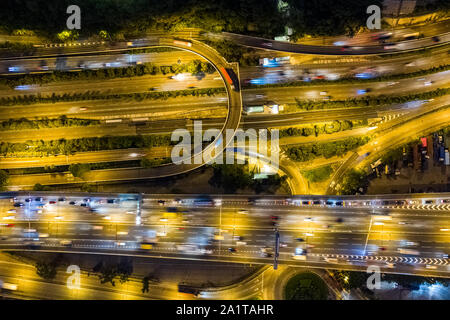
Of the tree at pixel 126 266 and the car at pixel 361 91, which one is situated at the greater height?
the car at pixel 361 91

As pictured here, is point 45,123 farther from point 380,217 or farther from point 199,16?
point 380,217

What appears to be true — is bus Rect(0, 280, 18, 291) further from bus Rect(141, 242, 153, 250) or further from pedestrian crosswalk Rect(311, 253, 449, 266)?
pedestrian crosswalk Rect(311, 253, 449, 266)

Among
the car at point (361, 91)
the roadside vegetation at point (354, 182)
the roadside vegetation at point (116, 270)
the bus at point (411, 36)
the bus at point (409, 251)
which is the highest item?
the bus at point (411, 36)

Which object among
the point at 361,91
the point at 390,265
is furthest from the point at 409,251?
the point at 361,91

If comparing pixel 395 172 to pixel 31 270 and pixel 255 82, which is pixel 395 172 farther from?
pixel 31 270

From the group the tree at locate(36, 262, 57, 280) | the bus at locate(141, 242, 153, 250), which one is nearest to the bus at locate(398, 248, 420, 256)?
the bus at locate(141, 242, 153, 250)

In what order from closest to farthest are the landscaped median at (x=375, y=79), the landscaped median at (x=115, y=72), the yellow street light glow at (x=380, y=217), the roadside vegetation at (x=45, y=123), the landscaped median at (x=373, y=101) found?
the yellow street light glow at (x=380, y=217) < the landscaped median at (x=373, y=101) < the landscaped median at (x=375, y=79) < the landscaped median at (x=115, y=72) < the roadside vegetation at (x=45, y=123)

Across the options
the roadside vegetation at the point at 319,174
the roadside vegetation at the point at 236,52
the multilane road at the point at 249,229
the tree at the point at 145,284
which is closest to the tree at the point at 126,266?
the tree at the point at 145,284

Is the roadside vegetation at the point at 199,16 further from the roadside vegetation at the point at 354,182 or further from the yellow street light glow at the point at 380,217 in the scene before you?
the yellow street light glow at the point at 380,217
